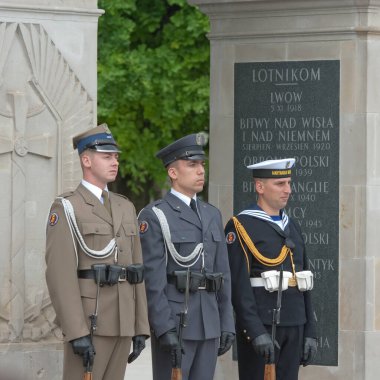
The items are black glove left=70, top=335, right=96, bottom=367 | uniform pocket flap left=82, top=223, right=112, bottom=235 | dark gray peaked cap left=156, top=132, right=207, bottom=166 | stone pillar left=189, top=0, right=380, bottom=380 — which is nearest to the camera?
black glove left=70, top=335, right=96, bottom=367

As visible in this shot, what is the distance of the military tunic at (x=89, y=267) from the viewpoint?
887 cm

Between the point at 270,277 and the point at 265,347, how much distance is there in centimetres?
42

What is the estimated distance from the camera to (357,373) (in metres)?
12.1

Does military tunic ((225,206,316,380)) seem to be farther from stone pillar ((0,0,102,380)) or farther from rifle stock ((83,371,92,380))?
rifle stock ((83,371,92,380))

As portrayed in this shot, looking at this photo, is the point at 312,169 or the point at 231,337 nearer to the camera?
the point at 231,337

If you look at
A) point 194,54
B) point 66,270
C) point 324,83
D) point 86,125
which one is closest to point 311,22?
point 324,83

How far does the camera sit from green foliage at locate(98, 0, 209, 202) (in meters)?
24.5

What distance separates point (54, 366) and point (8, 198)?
3.47 ft

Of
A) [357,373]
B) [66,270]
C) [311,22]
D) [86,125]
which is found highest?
[311,22]

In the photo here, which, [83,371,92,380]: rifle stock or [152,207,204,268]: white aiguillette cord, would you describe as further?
[152,207,204,268]: white aiguillette cord

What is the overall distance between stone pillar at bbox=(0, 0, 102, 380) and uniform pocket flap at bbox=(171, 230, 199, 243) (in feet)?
3.60

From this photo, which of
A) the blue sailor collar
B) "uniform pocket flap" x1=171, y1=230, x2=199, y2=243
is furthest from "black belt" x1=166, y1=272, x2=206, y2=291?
the blue sailor collar

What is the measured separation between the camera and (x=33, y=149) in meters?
10.2

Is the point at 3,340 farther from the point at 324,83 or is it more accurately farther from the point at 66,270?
the point at 324,83
